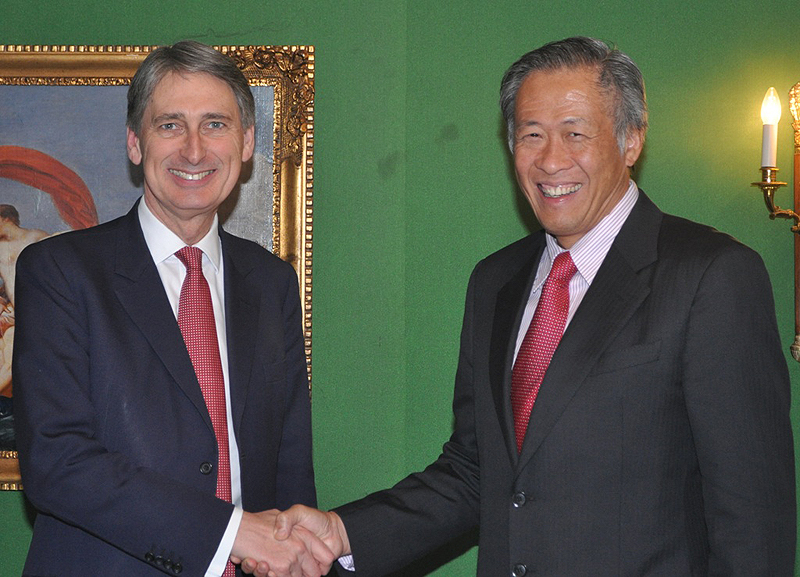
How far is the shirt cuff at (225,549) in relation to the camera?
2051 millimetres

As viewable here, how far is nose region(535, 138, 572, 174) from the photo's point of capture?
2.04 metres

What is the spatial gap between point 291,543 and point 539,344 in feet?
2.65

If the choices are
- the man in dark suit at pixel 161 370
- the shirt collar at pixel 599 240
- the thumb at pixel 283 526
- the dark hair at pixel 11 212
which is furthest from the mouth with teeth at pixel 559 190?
the dark hair at pixel 11 212

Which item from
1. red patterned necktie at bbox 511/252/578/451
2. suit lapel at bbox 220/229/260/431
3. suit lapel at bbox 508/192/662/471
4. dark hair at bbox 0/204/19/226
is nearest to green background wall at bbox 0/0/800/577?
dark hair at bbox 0/204/19/226

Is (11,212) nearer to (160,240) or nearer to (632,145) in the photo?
(160,240)

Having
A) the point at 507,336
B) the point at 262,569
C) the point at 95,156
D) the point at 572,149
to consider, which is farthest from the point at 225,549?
the point at 95,156

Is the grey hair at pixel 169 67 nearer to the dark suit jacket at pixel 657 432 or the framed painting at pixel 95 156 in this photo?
the framed painting at pixel 95 156

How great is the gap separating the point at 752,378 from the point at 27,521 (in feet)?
7.73

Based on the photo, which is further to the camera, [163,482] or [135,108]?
[135,108]

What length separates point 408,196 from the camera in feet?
9.87

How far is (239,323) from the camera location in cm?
224

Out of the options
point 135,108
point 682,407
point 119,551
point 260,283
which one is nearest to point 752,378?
point 682,407

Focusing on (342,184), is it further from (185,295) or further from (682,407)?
(682,407)

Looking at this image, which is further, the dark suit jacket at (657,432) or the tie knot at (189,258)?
the tie knot at (189,258)
